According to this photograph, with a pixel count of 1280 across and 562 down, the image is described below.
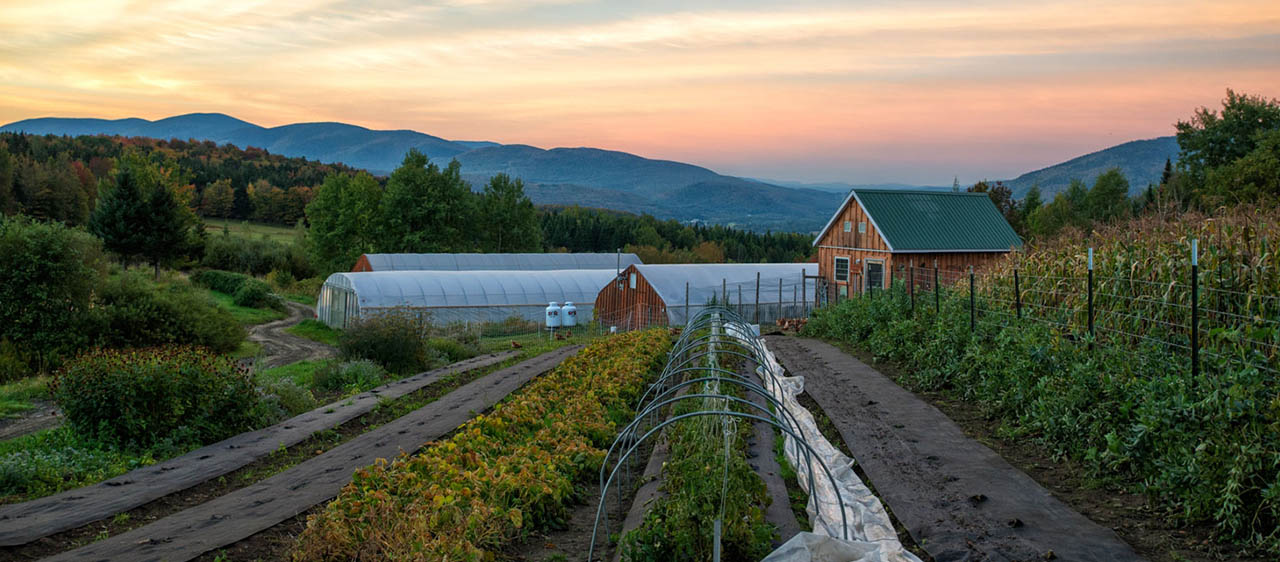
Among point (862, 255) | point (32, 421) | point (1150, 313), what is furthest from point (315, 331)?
point (1150, 313)

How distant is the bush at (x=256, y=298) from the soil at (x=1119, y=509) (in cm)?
3840

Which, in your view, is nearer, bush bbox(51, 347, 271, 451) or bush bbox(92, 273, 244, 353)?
bush bbox(51, 347, 271, 451)

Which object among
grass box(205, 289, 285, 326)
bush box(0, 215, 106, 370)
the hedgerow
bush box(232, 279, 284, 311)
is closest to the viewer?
the hedgerow

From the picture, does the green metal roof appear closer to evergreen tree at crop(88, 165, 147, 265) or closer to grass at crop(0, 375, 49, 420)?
grass at crop(0, 375, 49, 420)

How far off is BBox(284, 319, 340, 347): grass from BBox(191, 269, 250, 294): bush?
34.7 ft

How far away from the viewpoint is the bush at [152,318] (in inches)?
835

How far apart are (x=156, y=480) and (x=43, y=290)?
14974 millimetres

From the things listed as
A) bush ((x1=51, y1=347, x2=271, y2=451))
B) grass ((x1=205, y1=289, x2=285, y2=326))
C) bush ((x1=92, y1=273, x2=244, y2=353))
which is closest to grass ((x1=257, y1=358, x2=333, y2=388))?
bush ((x1=92, y1=273, x2=244, y2=353))

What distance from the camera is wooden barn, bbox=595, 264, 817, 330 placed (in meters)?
27.8

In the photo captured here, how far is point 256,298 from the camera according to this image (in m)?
40.6

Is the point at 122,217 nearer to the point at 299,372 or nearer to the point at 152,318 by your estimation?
the point at 152,318

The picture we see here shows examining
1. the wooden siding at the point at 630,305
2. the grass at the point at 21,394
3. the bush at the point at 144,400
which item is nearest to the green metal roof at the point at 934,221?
the wooden siding at the point at 630,305

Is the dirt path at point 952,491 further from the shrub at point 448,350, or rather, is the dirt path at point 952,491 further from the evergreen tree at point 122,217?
the evergreen tree at point 122,217

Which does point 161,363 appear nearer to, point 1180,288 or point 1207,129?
point 1180,288
